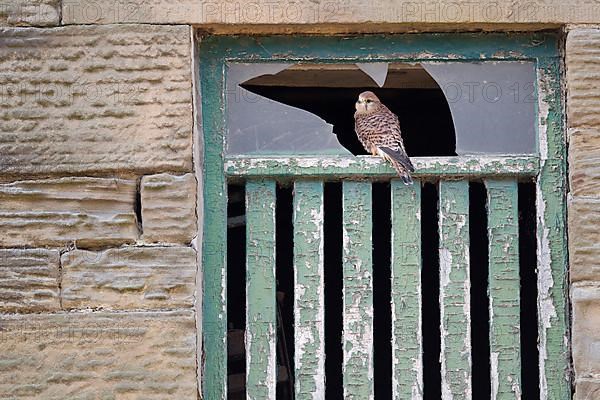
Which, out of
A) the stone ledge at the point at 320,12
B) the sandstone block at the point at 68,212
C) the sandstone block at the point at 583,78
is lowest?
the sandstone block at the point at 68,212

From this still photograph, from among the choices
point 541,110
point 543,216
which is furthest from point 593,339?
point 541,110

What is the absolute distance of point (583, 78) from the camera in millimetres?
3525

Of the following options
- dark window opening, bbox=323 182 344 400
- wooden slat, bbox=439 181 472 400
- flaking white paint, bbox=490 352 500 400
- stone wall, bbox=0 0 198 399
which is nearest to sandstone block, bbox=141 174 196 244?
stone wall, bbox=0 0 198 399

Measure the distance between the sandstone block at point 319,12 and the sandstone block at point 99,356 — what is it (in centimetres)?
94

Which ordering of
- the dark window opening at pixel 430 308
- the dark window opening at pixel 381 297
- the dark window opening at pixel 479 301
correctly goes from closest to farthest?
the dark window opening at pixel 381 297 < the dark window opening at pixel 479 301 < the dark window opening at pixel 430 308

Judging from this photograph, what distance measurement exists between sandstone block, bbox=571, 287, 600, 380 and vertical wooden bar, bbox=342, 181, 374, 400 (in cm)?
64

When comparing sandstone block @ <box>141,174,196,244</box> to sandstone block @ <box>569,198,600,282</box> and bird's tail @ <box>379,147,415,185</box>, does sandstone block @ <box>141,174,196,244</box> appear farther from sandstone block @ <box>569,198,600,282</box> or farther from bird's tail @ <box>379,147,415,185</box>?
sandstone block @ <box>569,198,600,282</box>

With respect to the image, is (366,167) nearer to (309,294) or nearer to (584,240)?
(309,294)

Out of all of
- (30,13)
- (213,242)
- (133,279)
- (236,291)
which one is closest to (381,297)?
(236,291)

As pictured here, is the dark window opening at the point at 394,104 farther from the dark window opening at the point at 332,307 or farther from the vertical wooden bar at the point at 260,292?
the vertical wooden bar at the point at 260,292

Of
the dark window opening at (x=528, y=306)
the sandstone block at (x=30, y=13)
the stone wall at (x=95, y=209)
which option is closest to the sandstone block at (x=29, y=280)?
the stone wall at (x=95, y=209)

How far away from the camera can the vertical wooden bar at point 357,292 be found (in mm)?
3555

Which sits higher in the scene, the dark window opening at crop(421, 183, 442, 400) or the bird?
the bird

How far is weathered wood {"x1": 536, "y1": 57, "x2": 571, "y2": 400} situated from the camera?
3531mm
